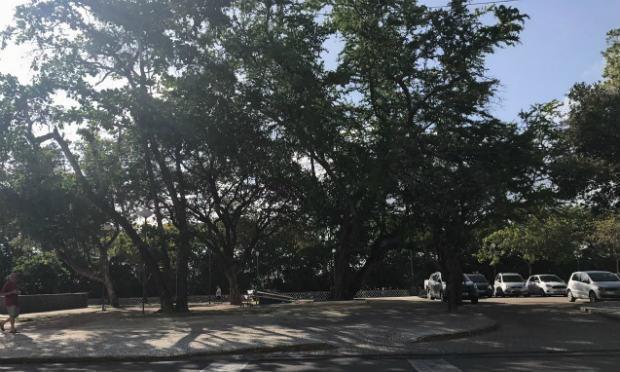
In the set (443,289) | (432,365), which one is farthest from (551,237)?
(432,365)

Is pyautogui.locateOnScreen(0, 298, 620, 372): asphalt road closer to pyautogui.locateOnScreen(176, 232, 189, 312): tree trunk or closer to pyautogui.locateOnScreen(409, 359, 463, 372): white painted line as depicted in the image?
pyautogui.locateOnScreen(409, 359, 463, 372): white painted line

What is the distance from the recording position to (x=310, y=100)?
22672mm

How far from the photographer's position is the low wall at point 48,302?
33388mm

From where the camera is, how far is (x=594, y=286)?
2808 centimetres

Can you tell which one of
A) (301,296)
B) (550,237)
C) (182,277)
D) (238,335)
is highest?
(550,237)

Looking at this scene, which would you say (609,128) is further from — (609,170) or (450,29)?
(450,29)

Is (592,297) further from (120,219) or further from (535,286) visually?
(120,219)

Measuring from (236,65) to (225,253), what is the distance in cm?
1552

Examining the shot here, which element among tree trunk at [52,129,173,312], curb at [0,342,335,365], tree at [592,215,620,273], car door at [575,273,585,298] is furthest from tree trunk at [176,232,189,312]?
tree at [592,215,620,273]

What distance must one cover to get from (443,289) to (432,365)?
2210 cm

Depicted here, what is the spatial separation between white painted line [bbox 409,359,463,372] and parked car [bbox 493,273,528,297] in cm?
3391

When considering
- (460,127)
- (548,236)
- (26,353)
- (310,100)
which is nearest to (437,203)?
(460,127)

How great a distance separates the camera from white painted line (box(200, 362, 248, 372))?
10.5 m

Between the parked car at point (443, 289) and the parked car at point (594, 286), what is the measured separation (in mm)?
4765
